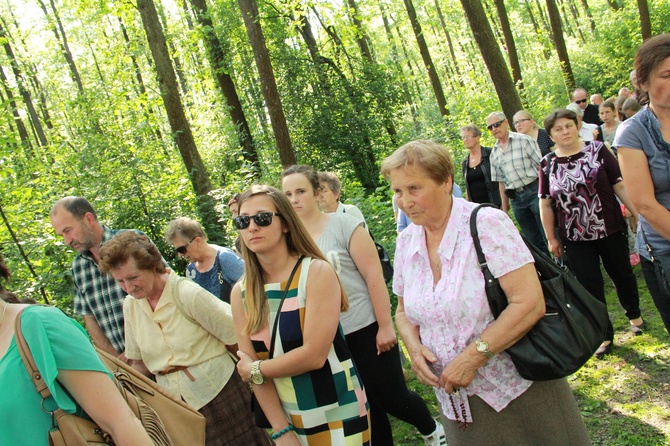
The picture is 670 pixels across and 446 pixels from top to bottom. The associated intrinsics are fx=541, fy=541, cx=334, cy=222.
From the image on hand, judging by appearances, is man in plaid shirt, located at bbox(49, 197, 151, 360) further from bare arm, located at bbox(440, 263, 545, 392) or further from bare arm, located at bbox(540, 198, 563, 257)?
bare arm, located at bbox(540, 198, 563, 257)

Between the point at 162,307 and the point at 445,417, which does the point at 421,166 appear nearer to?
the point at 445,417

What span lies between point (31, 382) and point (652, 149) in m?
3.14

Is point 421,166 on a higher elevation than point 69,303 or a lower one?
higher

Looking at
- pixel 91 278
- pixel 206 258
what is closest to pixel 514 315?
pixel 206 258

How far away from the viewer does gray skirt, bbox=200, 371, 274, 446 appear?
11.7 ft

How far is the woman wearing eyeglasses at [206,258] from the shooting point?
4707 mm

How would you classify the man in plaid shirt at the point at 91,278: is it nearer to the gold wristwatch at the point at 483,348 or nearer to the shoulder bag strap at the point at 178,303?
the shoulder bag strap at the point at 178,303

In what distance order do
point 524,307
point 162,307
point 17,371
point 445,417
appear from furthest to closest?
point 162,307 < point 445,417 < point 524,307 < point 17,371

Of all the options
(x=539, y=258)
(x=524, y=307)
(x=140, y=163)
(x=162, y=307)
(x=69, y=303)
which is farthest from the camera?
(x=140, y=163)

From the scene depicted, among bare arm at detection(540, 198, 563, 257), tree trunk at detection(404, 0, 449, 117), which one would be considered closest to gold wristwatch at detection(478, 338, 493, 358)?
bare arm at detection(540, 198, 563, 257)

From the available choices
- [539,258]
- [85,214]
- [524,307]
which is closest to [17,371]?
[524,307]

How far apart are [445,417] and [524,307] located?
2.53ft

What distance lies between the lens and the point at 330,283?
2705mm

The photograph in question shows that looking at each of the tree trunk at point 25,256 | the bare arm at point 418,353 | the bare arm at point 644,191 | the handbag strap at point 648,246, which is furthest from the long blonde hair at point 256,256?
the tree trunk at point 25,256
